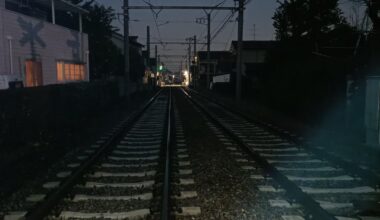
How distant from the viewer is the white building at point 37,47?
18.4 meters

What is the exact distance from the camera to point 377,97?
31.1ft

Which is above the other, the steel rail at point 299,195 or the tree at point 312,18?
the tree at point 312,18

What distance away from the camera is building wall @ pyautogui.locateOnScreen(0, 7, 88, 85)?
1841 cm

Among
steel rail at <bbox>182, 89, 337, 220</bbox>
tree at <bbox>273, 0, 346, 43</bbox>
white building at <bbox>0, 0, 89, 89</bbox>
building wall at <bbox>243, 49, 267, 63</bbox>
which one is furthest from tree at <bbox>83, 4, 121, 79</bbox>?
building wall at <bbox>243, 49, 267, 63</bbox>

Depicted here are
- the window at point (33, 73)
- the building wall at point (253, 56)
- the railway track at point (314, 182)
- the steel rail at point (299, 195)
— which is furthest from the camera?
the building wall at point (253, 56)

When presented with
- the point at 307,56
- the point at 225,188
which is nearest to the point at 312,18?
the point at 307,56

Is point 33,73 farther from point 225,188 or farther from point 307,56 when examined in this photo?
point 225,188

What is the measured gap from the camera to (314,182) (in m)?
7.28

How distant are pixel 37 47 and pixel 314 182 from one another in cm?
1805

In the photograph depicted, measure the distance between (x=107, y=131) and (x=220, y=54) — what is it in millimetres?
100738

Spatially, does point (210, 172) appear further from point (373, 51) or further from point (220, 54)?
point (220, 54)

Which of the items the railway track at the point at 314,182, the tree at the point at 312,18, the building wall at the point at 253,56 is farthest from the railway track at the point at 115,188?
the building wall at the point at 253,56

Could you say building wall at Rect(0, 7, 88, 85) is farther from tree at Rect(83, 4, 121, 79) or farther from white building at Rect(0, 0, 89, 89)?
tree at Rect(83, 4, 121, 79)

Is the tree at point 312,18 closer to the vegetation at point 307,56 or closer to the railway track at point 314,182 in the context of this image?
the vegetation at point 307,56
